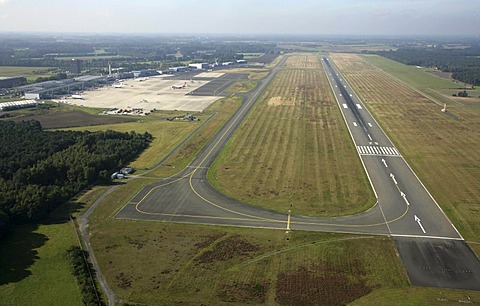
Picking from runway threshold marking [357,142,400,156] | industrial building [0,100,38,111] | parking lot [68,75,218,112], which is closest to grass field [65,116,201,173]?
parking lot [68,75,218,112]

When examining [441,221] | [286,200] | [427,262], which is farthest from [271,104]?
[427,262]

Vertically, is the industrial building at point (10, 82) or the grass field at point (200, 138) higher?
the industrial building at point (10, 82)

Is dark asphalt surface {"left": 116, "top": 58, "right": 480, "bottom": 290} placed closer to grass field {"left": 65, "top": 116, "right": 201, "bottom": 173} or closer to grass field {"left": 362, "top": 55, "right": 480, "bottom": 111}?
grass field {"left": 65, "top": 116, "right": 201, "bottom": 173}

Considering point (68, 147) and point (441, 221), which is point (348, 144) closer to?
point (441, 221)

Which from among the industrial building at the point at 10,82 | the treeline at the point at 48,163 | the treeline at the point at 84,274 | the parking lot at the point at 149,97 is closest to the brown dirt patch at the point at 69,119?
the treeline at the point at 48,163

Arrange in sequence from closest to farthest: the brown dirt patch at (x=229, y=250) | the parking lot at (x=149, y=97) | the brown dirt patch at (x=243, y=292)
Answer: the brown dirt patch at (x=243, y=292)
the brown dirt patch at (x=229, y=250)
the parking lot at (x=149, y=97)

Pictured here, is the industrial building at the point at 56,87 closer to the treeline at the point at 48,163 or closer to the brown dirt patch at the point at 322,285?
the treeline at the point at 48,163
